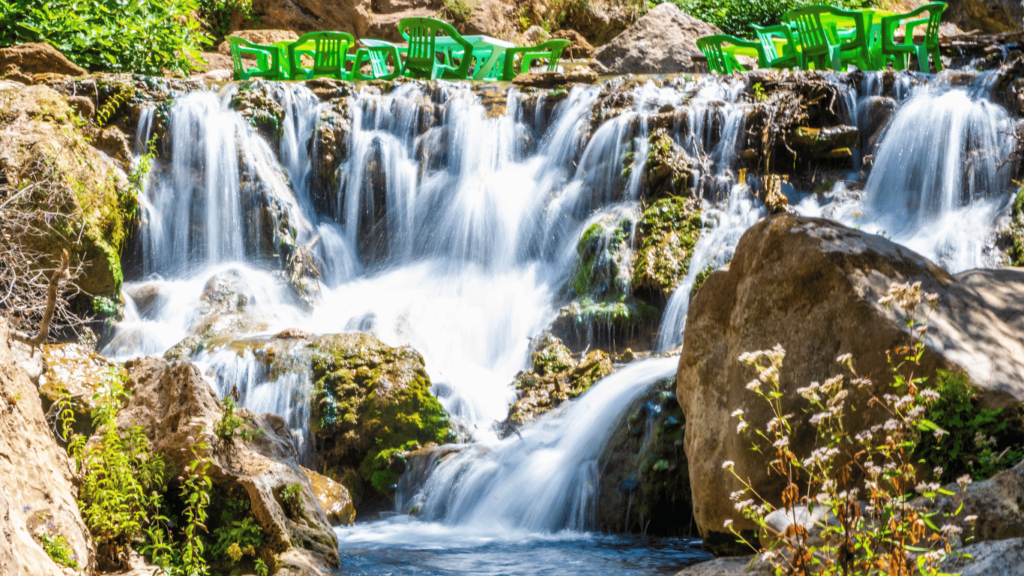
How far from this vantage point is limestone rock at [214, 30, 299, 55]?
18.3 metres

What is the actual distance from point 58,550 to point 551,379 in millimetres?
5548

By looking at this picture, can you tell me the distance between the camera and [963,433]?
12.0 feet

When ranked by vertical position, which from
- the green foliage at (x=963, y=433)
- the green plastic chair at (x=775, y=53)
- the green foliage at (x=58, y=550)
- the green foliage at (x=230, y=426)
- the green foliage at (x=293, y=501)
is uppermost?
the green plastic chair at (x=775, y=53)

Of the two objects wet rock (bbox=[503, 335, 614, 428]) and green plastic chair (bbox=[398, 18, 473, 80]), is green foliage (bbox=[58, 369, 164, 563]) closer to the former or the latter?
wet rock (bbox=[503, 335, 614, 428])

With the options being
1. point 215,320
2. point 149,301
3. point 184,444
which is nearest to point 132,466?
point 184,444

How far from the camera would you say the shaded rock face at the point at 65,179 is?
8.48m

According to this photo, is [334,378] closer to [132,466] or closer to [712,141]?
[132,466]

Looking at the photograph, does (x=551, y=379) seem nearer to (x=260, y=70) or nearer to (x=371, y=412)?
(x=371, y=412)

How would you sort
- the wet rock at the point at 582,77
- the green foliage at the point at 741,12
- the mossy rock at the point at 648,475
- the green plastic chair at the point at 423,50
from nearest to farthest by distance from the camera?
the mossy rock at the point at 648,475, the wet rock at the point at 582,77, the green plastic chair at the point at 423,50, the green foliage at the point at 741,12

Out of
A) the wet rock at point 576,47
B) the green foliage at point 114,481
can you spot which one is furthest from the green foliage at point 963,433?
the wet rock at point 576,47

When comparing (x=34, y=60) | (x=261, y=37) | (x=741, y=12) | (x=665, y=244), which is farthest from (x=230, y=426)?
(x=741, y=12)

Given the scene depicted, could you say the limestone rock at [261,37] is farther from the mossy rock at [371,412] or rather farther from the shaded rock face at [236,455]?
the shaded rock face at [236,455]

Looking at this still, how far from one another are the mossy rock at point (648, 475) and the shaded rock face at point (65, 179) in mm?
6021

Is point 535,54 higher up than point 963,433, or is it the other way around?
point 535,54
